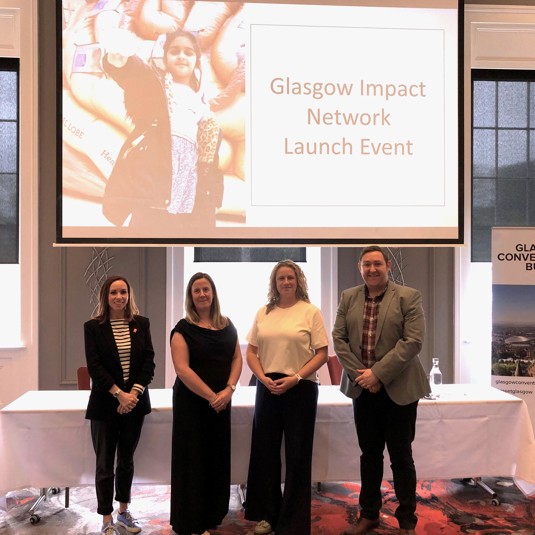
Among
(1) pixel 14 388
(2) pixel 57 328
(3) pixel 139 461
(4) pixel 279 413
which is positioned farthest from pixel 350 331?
(1) pixel 14 388

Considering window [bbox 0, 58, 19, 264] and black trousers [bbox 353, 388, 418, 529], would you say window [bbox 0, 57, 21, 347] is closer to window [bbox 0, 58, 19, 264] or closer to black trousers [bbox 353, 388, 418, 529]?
window [bbox 0, 58, 19, 264]

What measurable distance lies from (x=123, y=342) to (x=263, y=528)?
1.19 m

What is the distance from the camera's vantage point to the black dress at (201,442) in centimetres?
295

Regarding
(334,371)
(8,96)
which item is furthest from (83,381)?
(8,96)

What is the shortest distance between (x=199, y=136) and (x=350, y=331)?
2280 millimetres

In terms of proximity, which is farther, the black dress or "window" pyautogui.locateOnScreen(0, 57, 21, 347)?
"window" pyautogui.locateOnScreen(0, 57, 21, 347)

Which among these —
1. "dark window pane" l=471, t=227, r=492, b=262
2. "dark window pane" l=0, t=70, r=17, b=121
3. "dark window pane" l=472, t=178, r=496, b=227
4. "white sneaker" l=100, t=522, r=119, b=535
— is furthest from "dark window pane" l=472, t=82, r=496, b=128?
"white sneaker" l=100, t=522, r=119, b=535

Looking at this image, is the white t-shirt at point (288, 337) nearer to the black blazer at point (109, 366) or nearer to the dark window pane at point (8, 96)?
the black blazer at point (109, 366)

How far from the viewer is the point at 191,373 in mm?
2918

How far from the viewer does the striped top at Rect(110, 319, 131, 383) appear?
305 centimetres

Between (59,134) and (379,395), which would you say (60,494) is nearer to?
(379,395)

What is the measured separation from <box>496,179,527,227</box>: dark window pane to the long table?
2.30 metres

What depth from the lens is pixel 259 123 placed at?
4699 millimetres

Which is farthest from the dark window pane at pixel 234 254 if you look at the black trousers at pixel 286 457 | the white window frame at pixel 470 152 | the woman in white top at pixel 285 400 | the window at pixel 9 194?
the black trousers at pixel 286 457
